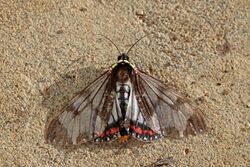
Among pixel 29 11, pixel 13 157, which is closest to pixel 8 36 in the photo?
pixel 29 11

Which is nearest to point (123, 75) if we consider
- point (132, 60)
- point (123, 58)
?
point (123, 58)

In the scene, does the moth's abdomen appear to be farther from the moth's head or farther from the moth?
the moth's head

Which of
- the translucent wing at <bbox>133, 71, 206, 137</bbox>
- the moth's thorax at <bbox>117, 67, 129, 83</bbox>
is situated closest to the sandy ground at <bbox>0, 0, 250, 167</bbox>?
the translucent wing at <bbox>133, 71, 206, 137</bbox>

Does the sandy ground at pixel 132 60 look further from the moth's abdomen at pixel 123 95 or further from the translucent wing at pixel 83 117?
the moth's abdomen at pixel 123 95

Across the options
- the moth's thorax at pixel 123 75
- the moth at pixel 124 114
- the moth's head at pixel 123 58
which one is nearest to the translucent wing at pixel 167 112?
the moth at pixel 124 114

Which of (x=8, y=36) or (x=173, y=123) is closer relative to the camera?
(x=173, y=123)

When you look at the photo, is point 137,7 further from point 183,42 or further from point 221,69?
point 221,69

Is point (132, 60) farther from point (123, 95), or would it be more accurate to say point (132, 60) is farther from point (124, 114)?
point (124, 114)
